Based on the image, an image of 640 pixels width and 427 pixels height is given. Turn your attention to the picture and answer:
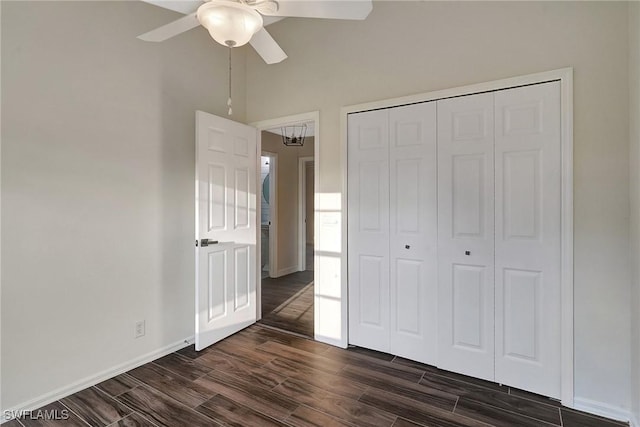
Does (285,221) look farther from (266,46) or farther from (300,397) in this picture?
(266,46)

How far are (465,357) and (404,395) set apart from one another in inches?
22.5

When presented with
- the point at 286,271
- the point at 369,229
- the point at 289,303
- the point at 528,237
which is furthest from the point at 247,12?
the point at 286,271

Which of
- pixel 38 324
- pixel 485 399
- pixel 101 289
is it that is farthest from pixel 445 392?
pixel 38 324

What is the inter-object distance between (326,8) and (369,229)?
1.69 meters

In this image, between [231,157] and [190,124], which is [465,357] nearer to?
[231,157]

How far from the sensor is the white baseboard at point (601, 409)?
76.5 inches

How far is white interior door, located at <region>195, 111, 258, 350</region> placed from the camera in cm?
278

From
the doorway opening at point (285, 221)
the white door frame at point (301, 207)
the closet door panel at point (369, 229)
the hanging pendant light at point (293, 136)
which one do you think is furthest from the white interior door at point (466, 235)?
the white door frame at point (301, 207)

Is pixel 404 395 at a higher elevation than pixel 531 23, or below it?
below

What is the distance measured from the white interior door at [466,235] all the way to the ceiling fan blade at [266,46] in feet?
4.08

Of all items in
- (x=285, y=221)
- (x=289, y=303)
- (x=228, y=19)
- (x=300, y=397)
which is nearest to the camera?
(x=228, y=19)

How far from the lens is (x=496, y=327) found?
7.54ft

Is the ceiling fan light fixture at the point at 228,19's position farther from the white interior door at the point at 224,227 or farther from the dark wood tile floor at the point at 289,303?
the dark wood tile floor at the point at 289,303

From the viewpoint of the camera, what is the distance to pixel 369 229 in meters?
2.79
